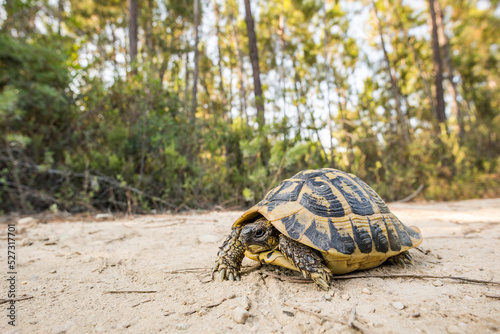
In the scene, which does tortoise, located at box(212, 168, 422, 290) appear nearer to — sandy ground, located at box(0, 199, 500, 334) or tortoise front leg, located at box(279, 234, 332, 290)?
tortoise front leg, located at box(279, 234, 332, 290)

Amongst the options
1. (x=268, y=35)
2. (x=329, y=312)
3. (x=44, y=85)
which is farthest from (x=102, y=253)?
(x=268, y=35)

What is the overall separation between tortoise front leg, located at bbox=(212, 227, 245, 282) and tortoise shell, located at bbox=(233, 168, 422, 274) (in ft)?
0.63

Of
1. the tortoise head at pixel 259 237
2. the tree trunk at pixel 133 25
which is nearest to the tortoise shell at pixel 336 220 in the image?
the tortoise head at pixel 259 237

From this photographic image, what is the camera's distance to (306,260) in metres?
1.68

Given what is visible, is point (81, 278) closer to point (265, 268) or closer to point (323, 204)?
point (265, 268)

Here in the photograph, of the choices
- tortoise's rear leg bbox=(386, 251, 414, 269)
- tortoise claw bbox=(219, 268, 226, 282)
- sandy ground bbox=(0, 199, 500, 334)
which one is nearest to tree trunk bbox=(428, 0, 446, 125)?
sandy ground bbox=(0, 199, 500, 334)

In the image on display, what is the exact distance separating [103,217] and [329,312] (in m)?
3.74

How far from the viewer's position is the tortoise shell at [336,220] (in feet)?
5.56

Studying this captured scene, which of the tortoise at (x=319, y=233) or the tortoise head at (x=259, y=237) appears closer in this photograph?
the tortoise at (x=319, y=233)

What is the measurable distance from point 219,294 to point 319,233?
714mm

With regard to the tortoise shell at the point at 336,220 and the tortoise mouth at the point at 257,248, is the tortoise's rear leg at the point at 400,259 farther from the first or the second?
the tortoise mouth at the point at 257,248

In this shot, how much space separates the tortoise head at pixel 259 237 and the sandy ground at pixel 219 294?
21 centimetres

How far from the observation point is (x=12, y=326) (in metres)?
1.30

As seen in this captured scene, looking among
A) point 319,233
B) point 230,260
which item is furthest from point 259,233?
point 319,233
